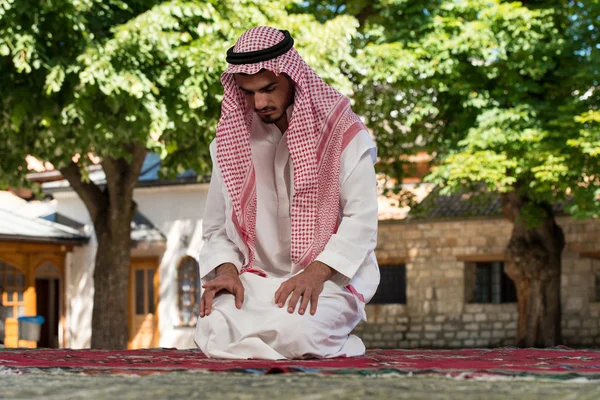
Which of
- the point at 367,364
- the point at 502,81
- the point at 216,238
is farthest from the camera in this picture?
the point at 502,81

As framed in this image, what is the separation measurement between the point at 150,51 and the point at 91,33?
69 cm

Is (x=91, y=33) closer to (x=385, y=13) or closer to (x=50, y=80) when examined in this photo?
(x=50, y=80)

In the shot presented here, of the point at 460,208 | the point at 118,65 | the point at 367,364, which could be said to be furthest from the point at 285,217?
the point at 460,208

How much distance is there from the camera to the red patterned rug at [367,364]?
3400 millimetres

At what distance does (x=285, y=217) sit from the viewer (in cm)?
498

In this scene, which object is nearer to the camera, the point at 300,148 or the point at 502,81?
the point at 300,148

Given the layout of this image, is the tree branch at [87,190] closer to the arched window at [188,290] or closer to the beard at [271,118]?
the arched window at [188,290]

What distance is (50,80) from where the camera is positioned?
11.8 m

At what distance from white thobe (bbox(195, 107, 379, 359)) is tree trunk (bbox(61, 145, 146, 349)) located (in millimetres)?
10798

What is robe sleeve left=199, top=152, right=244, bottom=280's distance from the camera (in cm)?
495

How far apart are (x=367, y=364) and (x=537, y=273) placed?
17.4 metres

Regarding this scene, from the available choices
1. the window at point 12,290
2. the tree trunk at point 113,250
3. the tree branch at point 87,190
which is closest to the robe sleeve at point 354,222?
the tree trunk at point 113,250

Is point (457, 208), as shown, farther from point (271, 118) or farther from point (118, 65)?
point (271, 118)

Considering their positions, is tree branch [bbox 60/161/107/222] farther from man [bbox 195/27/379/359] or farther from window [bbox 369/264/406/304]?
man [bbox 195/27/379/359]
